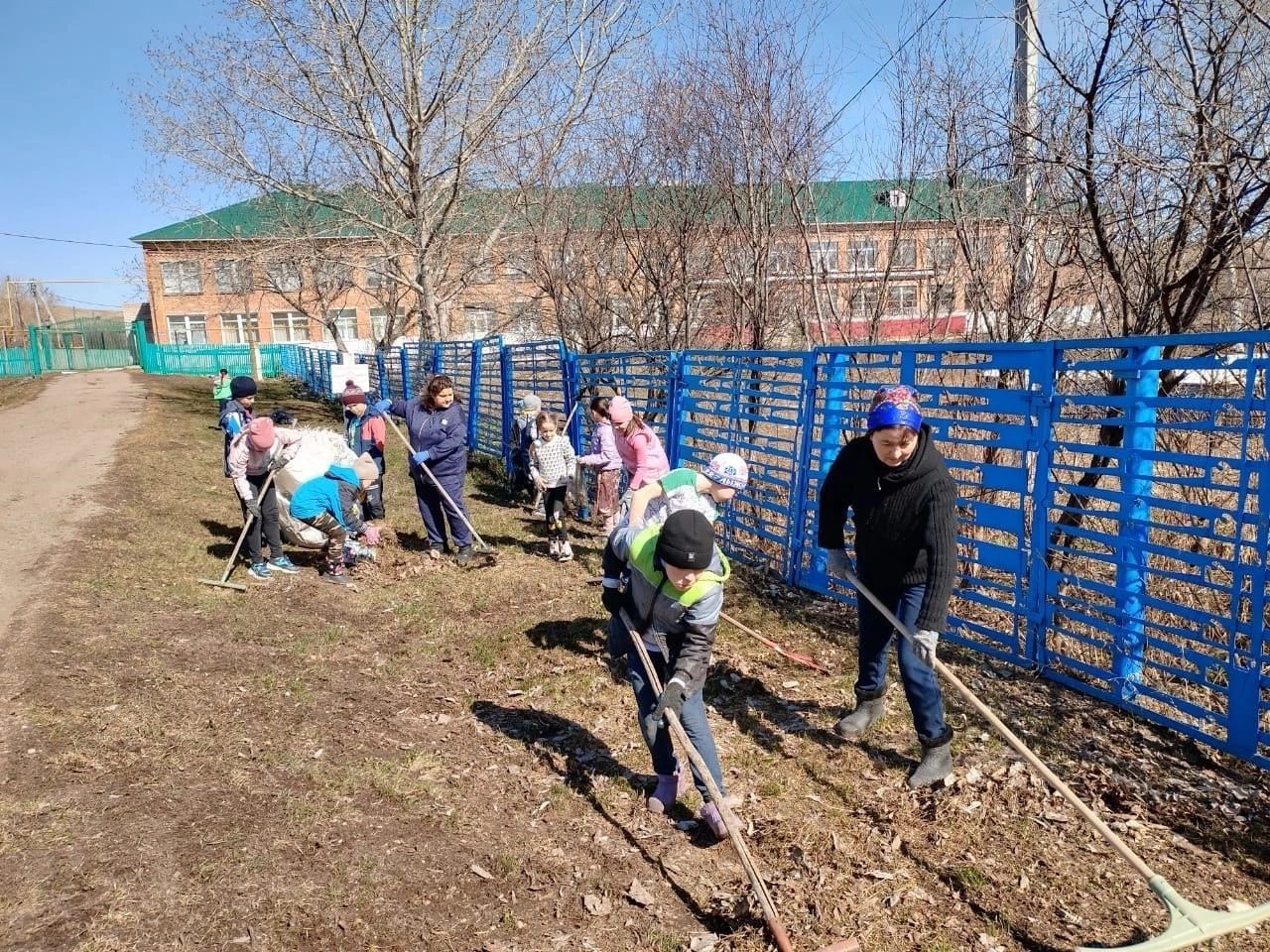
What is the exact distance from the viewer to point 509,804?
426 cm

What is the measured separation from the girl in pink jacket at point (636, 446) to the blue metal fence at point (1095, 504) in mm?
1001

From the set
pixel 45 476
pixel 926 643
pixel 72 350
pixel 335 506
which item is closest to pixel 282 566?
pixel 335 506

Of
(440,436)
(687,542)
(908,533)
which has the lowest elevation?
(440,436)

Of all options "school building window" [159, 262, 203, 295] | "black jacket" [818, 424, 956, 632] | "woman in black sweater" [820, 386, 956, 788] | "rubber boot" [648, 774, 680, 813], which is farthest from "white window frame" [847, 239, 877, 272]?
"school building window" [159, 262, 203, 295]

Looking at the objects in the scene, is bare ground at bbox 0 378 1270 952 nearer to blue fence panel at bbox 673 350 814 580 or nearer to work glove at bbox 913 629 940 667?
work glove at bbox 913 629 940 667

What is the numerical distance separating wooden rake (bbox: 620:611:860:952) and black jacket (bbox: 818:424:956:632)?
123 centimetres

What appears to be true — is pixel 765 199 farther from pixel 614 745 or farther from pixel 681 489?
pixel 614 745

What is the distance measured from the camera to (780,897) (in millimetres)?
3459

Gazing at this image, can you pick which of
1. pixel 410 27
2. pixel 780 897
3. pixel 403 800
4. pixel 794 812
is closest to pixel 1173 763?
pixel 794 812

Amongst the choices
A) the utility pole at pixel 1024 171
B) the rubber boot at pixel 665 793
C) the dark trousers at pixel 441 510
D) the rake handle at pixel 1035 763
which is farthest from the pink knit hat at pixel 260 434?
the utility pole at pixel 1024 171

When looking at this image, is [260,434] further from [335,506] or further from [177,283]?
[177,283]

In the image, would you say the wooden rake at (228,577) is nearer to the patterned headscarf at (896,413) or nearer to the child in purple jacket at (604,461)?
the child in purple jacket at (604,461)

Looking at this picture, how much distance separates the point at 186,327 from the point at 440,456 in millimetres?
50557

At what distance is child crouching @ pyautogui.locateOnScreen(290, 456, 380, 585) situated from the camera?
743cm
